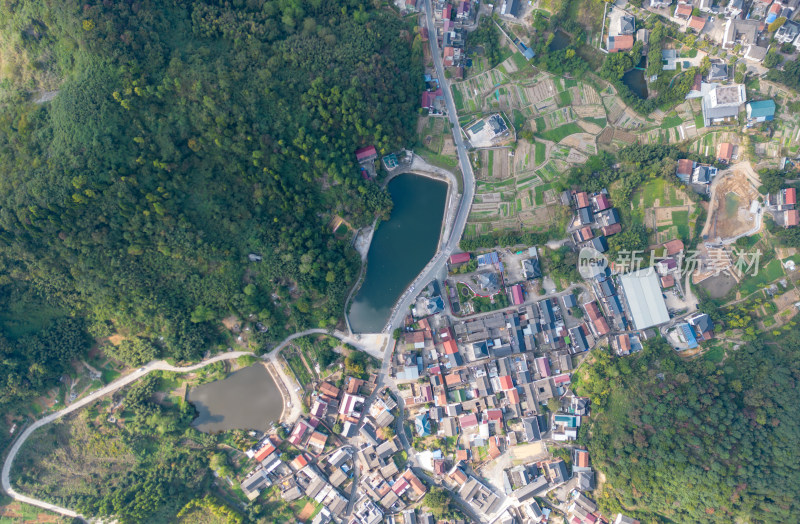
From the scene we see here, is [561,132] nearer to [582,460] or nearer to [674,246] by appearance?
[674,246]

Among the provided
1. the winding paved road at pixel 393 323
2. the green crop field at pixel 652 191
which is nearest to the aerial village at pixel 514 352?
the winding paved road at pixel 393 323

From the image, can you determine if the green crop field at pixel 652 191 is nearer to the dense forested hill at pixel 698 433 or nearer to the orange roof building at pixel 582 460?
the dense forested hill at pixel 698 433

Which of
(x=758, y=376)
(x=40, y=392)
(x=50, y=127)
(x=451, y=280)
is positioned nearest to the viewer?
(x=50, y=127)

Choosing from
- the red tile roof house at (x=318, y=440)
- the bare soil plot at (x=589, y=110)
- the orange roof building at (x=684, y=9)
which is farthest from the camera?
the bare soil plot at (x=589, y=110)

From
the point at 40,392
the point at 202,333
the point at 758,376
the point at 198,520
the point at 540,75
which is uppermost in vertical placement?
the point at 540,75

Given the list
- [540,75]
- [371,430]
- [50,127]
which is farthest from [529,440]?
[50,127]

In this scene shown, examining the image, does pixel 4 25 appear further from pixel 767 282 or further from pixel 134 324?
pixel 767 282
